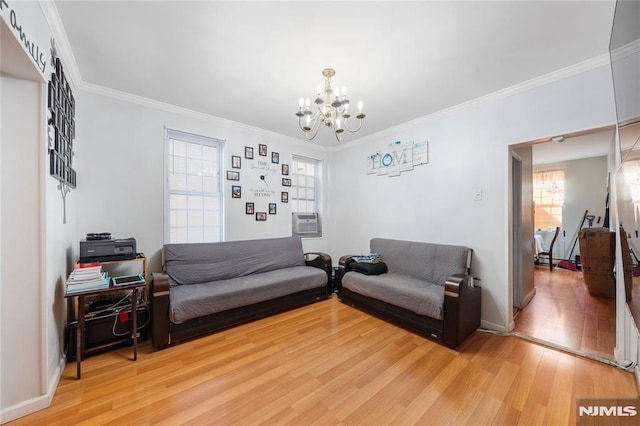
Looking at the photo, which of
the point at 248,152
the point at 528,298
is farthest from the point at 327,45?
the point at 528,298

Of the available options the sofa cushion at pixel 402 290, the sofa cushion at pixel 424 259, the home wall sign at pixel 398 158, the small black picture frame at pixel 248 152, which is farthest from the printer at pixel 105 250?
the home wall sign at pixel 398 158

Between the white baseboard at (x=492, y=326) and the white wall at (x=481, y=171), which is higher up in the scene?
the white wall at (x=481, y=171)

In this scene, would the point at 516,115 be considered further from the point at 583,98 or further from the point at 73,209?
the point at 73,209

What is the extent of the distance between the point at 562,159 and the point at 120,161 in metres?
8.85

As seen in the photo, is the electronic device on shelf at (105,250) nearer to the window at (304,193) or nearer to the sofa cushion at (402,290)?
the window at (304,193)

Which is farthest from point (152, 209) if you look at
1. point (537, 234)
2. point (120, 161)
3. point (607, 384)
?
point (537, 234)

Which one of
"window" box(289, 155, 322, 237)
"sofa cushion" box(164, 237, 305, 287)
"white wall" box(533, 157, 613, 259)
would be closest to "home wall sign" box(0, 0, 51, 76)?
"sofa cushion" box(164, 237, 305, 287)

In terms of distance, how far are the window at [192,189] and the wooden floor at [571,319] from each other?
13.2ft

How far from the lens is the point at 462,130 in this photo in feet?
9.65

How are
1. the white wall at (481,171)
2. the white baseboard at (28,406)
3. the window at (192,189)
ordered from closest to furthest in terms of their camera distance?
1. the white baseboard at (28,406)
2. the white wall at (481,171)
3. the window at (192,189)

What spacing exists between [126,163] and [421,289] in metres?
3.59

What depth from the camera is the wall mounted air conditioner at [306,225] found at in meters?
4.34

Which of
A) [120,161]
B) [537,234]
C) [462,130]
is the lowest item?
[537,234]

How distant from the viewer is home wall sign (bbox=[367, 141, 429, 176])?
335cm
